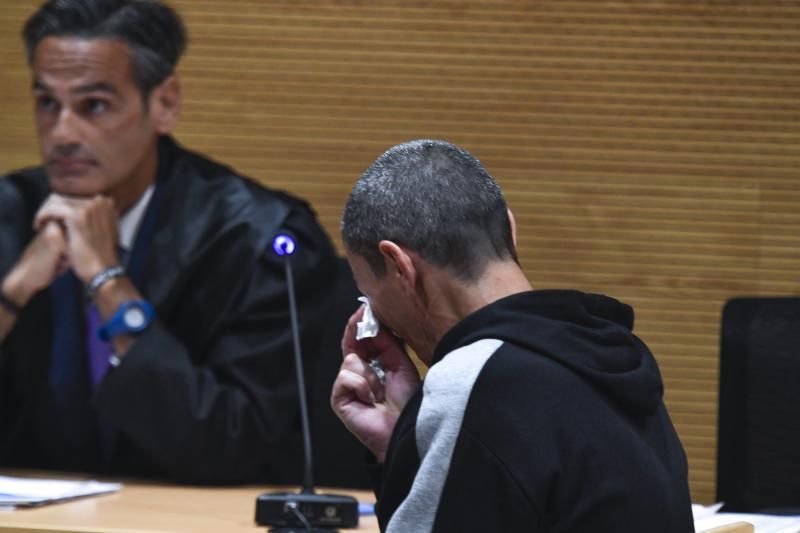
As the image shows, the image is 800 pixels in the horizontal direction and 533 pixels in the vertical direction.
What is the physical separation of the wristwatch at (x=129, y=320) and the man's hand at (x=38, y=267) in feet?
0.69

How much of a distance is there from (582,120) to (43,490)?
1.79 metres

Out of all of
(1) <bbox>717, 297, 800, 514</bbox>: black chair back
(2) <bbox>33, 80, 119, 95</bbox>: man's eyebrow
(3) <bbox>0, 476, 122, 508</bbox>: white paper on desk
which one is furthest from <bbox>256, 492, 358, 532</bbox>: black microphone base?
(2) <bbox>33, 80, 119, 95</bbox>: man's eyebrow

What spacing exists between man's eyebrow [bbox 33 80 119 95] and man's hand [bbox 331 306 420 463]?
138cm

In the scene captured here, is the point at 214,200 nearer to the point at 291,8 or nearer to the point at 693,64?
the point at 291,8

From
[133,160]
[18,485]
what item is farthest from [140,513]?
[133,160]

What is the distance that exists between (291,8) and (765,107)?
48.0 inches

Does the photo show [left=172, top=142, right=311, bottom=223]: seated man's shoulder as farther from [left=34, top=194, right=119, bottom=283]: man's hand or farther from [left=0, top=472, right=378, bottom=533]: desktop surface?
[left=0, top=472, right=378, bottom=533]: desktop surface

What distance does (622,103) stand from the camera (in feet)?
11.4

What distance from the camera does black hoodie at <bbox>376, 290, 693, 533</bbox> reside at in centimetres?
128

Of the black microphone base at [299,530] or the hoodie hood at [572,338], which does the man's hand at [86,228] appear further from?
the hoodie hood at [572,338]

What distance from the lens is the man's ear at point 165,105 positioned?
299 cm

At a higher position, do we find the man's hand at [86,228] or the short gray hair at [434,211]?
the short gray hair at [434,211]

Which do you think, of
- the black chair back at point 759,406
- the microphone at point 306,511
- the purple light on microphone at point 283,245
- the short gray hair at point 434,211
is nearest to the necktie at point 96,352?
the purple light on microphone at point 283,245

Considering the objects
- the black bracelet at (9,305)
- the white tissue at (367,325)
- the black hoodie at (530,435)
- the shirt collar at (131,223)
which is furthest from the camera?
the shirt collar at (131,223)
